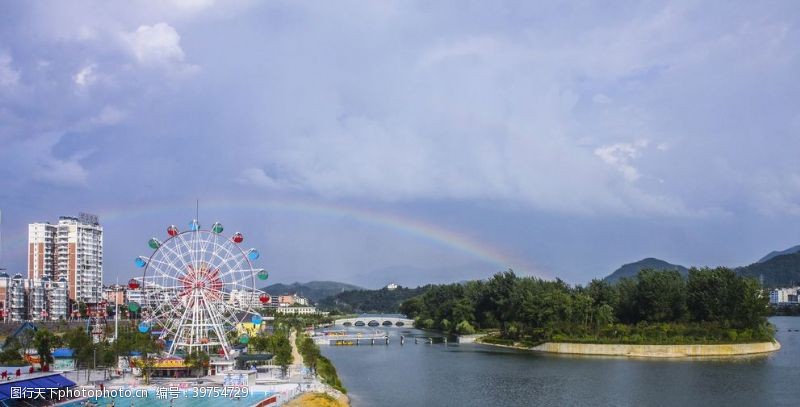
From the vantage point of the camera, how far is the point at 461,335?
262 ft

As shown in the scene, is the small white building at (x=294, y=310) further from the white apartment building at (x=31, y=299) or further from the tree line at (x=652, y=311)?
the tree line at (x=652, y=311)

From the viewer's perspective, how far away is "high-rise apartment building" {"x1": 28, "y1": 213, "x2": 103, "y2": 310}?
9225 centimetres

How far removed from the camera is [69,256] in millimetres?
93875

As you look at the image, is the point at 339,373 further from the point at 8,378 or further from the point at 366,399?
the point at 8,378

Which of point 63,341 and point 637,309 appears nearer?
point 63,341

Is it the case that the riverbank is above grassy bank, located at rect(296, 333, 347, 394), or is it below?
below

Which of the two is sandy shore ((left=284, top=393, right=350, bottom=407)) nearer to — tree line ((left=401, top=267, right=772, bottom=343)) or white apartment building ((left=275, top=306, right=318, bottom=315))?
tree line ((left=401, top=267, right=772, bottom=343))

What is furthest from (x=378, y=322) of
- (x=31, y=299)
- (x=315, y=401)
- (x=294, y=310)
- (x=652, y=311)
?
(x=315, y=401)

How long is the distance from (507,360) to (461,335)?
82.9 feet

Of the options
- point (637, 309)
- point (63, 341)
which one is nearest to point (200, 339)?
point (63, 341)

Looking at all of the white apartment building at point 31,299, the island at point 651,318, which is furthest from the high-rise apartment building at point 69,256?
the island at point 651,318

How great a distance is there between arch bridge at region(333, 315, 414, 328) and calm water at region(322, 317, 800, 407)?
56.6m

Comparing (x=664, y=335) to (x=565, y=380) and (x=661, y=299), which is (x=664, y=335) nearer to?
(x=661, y=299)

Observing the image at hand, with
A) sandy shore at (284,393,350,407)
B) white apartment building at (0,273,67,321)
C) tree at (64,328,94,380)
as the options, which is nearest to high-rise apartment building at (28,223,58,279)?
white apartment building at (0,273,67,321)
